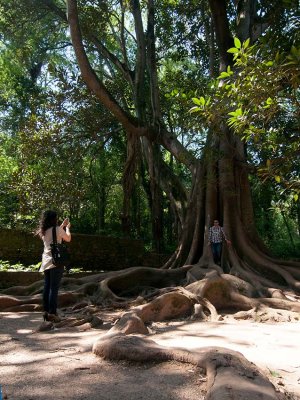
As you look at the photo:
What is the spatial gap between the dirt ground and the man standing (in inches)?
144

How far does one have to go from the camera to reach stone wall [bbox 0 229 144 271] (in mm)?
11172

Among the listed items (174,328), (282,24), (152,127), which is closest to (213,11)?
(152,127)

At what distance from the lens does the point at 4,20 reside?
12.1 m

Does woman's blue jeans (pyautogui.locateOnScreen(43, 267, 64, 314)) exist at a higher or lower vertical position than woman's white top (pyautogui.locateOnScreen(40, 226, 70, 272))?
lower

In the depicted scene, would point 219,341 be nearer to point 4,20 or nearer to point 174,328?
point 174,328

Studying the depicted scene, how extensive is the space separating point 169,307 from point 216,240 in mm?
3293

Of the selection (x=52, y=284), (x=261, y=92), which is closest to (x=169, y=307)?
Answer: (x=52, y=284)

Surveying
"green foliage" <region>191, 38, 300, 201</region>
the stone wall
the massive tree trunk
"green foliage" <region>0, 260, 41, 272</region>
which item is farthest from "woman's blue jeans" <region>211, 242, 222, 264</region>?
"green foliage" <region>191, 38, 300, 201</region>

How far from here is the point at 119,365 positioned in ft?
11.0

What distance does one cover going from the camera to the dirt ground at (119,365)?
2.78 metres

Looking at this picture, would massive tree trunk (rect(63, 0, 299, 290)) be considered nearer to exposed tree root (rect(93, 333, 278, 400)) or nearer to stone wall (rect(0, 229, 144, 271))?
stone wall (rect(0, 229, 144, 271))

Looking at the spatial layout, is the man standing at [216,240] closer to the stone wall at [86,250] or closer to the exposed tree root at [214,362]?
the stone wall at [86,250]

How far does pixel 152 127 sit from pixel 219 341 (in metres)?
6.96

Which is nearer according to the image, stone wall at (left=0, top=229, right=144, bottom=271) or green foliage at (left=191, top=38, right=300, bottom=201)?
green foliage at (left=191, top=38, right=300, bottom=201)
